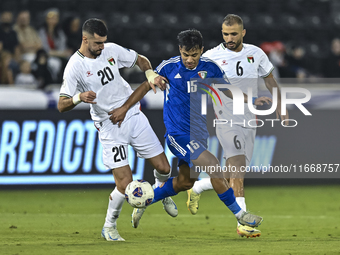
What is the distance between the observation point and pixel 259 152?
35.8 ft

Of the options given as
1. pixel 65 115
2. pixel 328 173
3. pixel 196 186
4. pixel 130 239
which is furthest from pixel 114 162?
pixel 328 173

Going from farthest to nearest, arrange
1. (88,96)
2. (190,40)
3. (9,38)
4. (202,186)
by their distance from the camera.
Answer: (9,38) → (202,186) → (190,40) → (88,96)

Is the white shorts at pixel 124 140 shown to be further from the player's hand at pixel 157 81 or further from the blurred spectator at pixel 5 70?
the blurred spectator at pixel 5 70

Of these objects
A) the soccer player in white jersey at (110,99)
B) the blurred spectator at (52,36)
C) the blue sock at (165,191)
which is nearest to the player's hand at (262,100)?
the soccer player in white jersey at (110,99)

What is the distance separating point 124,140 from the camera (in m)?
6.70

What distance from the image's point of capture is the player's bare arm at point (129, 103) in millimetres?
6500

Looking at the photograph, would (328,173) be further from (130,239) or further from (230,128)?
(130,239)

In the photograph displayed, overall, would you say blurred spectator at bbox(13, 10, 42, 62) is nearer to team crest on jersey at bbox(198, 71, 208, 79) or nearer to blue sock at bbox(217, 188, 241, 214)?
team crest on jersey at bbox(198, 71, 208, 79)

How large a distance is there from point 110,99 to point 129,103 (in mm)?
230

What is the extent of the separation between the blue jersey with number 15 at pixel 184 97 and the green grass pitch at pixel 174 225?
119 cm

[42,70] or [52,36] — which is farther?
[52,36]

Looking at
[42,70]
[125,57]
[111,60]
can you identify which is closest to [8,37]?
[42,70]

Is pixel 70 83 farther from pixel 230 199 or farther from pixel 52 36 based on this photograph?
pixel 52 36

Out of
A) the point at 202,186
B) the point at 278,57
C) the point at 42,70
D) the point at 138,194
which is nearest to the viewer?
the point at 138,194
